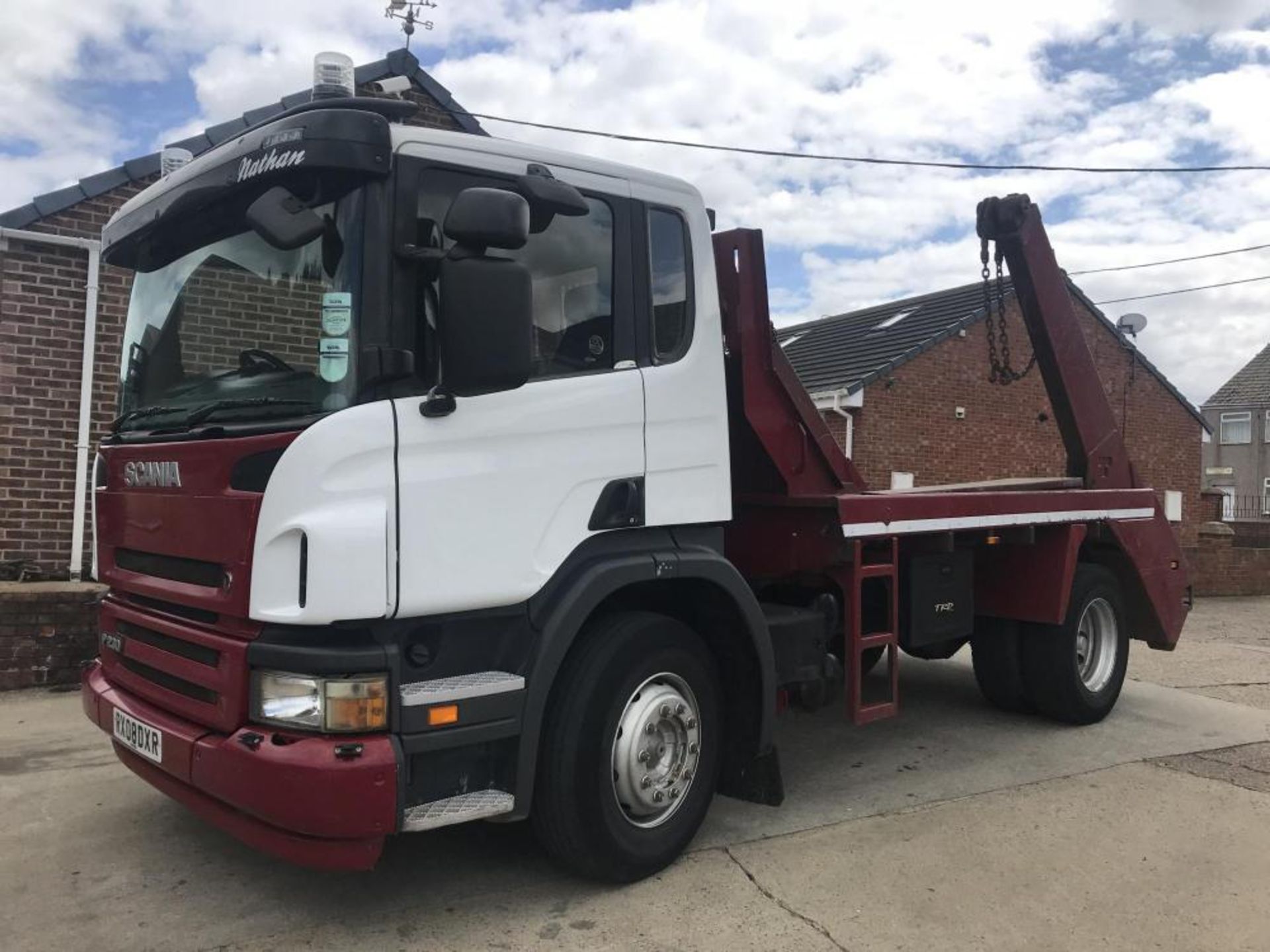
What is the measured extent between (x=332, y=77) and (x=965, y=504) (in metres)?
3.72

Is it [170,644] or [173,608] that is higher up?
[173,608]

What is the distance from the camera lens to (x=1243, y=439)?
42188mm

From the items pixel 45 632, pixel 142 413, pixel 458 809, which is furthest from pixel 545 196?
pixel 45 632

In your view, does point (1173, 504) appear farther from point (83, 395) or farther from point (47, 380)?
point (47, 380)

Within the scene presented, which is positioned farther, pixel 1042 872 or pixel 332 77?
pixel 1042 872

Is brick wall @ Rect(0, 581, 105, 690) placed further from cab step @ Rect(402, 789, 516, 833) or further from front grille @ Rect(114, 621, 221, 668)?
cab step @ Rect(402, 789, 516, 833)

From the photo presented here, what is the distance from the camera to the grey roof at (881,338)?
50.0 ft

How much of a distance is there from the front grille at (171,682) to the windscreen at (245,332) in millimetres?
853

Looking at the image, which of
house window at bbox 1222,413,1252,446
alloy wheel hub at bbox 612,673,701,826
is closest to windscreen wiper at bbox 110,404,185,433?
alloy wheel hub at bbox 612,673,701,826

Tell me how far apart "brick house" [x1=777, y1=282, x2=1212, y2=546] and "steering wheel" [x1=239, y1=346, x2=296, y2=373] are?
1110 centimetres

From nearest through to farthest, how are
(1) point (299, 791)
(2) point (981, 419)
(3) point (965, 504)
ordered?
(1) point (299, 791), (3) point (965, 504), (2) point (981, 419)

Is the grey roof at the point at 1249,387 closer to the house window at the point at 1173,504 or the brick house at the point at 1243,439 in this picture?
the brick house at the point at 1243,439

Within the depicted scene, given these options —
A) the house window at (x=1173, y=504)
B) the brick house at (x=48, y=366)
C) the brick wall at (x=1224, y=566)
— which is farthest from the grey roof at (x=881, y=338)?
the brick house at (x=48, y=366)

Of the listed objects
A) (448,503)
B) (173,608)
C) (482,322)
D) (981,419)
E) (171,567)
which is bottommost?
(173,608)
